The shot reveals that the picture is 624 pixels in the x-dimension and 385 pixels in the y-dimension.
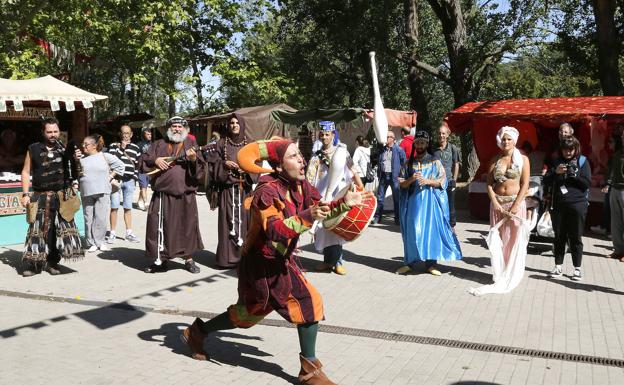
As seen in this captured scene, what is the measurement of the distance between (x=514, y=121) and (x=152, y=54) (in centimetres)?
1357

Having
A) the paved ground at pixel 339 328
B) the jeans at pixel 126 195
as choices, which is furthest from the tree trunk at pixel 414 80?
the paved ground at pixel 339 328

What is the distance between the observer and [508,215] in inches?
288

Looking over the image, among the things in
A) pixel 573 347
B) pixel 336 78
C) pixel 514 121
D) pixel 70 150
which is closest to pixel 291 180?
pixel 573 347

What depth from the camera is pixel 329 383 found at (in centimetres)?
432

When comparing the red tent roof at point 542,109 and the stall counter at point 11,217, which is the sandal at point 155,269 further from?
the red tent roof at point 542,109

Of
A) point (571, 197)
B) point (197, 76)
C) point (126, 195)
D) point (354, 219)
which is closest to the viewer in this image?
point (354, 219)

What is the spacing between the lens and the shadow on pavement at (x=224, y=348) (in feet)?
15.8

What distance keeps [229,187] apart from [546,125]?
25.2ft

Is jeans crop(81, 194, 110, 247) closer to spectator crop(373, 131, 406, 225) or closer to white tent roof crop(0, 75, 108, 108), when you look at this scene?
white tent roof crop(0, 75, 108, 108)

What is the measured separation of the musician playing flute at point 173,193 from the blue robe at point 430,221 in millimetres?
2707

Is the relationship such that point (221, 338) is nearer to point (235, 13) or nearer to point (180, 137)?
point (180, 137)

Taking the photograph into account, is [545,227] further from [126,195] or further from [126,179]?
[126,179]

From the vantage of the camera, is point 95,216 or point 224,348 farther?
point 95,216

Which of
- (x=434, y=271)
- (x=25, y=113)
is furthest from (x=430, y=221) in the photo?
(x=25, y=113)
